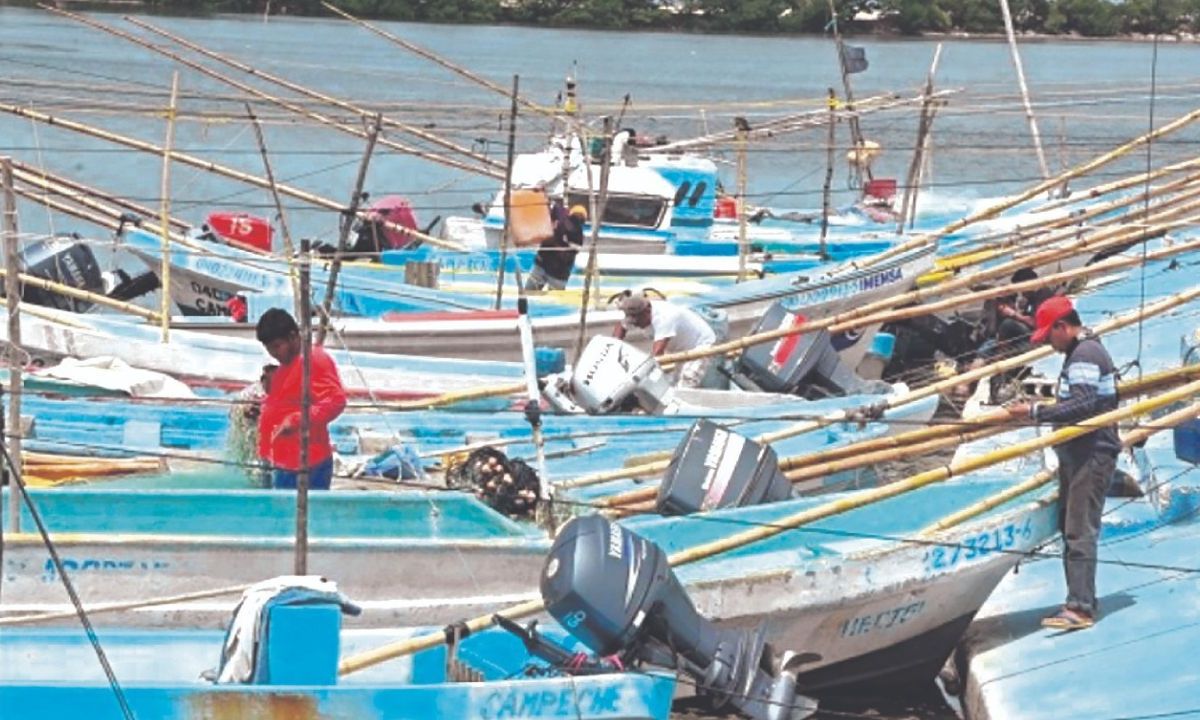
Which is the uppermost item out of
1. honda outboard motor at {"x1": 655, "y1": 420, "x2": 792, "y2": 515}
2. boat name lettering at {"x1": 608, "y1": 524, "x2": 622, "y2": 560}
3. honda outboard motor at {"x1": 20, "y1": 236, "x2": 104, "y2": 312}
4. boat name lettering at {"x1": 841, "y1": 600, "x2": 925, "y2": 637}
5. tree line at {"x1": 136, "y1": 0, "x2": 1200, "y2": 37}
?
boat name lettering at {"x1": 608, "y1": 524, "x2": 622, "y2": 560}

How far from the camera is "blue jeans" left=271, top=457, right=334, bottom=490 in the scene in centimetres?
1178

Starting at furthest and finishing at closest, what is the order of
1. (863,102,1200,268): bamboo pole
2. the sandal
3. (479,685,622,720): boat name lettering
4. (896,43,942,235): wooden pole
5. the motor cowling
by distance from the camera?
(896,43,942,235): wooden pole < (863,102,1200,268): bamboo pole < the motor cowling < the sandal < (479,685,622,720): boat name lettering

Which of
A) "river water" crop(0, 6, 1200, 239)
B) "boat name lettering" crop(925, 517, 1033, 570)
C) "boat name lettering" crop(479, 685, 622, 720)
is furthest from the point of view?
"river water" crop(0, 6, 1200, 239)

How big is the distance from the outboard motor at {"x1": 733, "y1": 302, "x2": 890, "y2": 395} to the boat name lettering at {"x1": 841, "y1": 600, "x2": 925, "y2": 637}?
4.60 metres

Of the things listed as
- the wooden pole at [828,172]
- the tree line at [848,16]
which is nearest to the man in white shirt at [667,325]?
the wooden pole at [828,172]

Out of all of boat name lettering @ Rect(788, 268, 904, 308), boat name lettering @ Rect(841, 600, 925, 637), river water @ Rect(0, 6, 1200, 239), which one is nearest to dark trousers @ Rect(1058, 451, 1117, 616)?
boat name lettering @ Rect(841, 600, 925, 637)

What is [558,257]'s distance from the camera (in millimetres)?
20375

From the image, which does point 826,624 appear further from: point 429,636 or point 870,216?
point 870,216

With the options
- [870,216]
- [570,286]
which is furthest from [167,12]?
[570,286]

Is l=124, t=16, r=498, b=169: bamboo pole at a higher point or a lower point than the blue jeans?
higher

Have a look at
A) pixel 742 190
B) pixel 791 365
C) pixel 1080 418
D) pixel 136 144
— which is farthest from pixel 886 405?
pixel 742 190

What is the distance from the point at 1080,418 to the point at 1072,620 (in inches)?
42.5

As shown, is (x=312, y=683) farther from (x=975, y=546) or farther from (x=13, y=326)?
(x=975, y=546)

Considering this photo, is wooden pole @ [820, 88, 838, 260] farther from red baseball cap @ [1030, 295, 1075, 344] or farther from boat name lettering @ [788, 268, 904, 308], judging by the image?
red baseball cap @ [1030, 295, 1075, 344]
